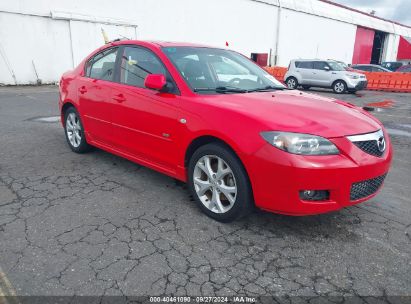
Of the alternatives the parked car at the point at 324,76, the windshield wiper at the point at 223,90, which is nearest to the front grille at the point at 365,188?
the windshield wiper at the point at 223,90

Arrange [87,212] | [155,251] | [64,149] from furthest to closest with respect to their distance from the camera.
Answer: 1. [64,149]
2. [87,212]
3. [155,251]

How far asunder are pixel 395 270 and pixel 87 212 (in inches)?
105

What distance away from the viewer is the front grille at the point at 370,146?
282 cm

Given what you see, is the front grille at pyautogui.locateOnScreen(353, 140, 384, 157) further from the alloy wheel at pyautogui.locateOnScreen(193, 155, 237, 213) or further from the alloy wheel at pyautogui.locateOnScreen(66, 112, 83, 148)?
the alloy wheel at pyautogui.locateOnScreen(66, 112, 83, 148)

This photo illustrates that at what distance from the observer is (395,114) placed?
10.0m

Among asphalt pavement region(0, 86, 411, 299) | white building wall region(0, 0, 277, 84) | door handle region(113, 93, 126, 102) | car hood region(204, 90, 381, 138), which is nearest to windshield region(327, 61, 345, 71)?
white building wall region(0, 0, 277, 84)

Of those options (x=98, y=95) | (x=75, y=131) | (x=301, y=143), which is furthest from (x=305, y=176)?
(x=75, y=131)

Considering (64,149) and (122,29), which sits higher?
(122,29)

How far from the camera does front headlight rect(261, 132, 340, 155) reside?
8.63ft

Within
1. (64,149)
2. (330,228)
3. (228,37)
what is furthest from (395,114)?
(228,37)

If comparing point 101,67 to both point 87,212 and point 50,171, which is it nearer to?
point 50,171

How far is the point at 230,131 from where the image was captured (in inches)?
113

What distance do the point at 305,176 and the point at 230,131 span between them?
70 cm

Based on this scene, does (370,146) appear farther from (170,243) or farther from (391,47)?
(391,47)
